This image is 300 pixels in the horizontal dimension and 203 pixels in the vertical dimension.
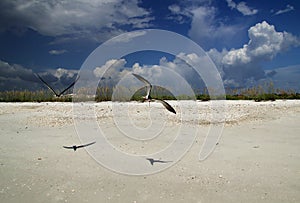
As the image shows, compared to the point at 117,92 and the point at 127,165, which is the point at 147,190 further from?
the point at 117,92

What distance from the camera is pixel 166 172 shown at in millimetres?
6793

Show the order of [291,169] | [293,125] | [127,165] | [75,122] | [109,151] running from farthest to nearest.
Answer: [75,122] < [293,125] < [109,151] < [127,165] < [291,169]

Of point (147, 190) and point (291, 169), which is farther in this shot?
point (291, 169)

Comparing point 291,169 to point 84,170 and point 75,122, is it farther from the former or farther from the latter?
point 75,122

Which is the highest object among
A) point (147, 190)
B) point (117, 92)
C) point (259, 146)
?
point (117, 92)

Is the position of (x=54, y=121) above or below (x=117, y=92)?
below

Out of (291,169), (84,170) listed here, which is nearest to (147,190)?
(84,170)

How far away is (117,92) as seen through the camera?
19.6 meters

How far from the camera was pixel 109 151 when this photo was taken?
8578 mm

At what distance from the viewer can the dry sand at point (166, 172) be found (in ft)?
18.2

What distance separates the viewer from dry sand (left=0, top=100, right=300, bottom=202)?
5.55m

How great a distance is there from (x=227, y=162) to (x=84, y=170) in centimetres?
351

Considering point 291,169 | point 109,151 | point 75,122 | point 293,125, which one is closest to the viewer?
point 291,169

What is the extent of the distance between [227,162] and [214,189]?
172 cm
